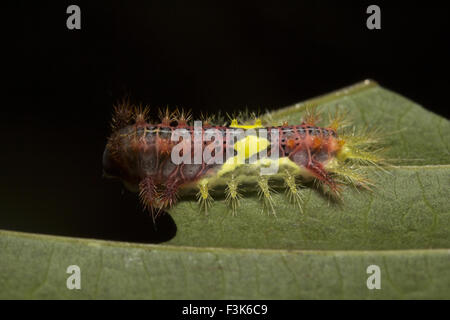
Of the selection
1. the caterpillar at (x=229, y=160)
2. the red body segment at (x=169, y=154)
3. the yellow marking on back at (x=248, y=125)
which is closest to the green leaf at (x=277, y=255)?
the caterpillar at (x=229, y=160)

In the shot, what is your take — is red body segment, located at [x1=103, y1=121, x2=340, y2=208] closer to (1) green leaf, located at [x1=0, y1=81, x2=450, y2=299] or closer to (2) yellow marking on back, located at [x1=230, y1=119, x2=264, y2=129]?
(2) yellow marking on back, located at [x1=230, y1=119, x2=264, y2=129]

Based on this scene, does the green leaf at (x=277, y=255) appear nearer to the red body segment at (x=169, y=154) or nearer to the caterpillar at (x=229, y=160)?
the caterpillar at (x=229, y=160)

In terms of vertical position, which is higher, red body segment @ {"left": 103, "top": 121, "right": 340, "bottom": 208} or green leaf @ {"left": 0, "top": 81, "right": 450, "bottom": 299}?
red body segment @ {"left": 103, "top": 121, "right": 340, "bottom": 208}

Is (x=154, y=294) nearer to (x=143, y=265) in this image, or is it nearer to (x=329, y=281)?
(x=143, y=265)

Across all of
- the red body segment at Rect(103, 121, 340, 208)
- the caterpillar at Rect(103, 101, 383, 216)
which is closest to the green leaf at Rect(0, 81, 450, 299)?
the caterpillar at Rect(103, 101, 383, 216)
